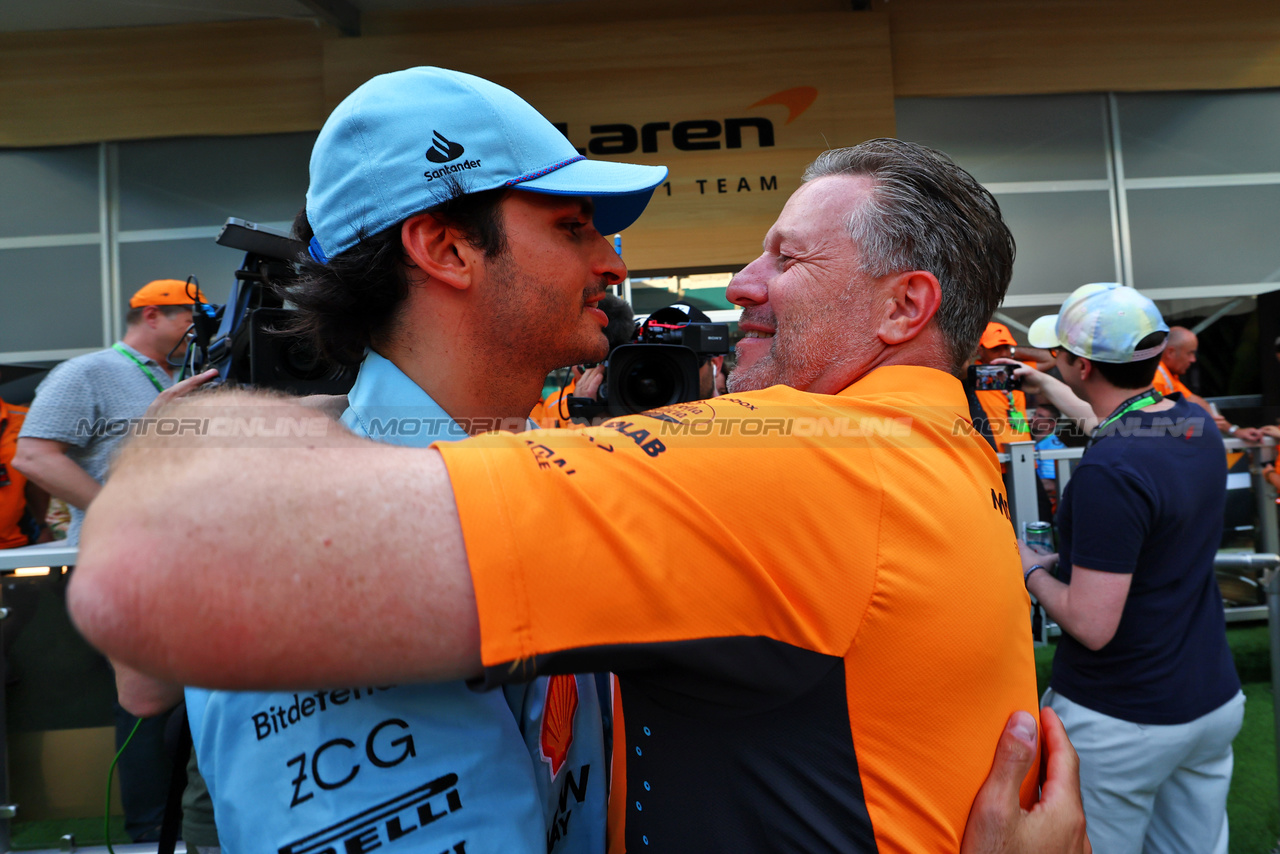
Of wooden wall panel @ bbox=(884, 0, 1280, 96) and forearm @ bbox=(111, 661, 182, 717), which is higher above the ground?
wooden wall panel @ bbox=(884, 0, 1280, 96)

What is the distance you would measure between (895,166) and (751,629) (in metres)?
0.83

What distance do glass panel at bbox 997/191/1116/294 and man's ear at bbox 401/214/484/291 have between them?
7.05 m

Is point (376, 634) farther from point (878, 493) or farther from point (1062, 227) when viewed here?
point (1062, 227)

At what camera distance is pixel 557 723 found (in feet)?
3.05

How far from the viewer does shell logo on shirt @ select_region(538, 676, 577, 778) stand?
2.96 feet

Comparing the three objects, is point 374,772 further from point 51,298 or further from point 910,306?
point 51,298

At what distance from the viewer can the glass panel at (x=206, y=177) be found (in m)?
6.59

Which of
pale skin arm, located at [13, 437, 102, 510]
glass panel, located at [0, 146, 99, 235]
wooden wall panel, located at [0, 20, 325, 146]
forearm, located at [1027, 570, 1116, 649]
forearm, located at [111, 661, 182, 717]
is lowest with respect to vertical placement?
forearm, located at [1027, 570, 1116, 649]

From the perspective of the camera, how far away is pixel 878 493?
73 cm

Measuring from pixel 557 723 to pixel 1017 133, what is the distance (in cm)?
759

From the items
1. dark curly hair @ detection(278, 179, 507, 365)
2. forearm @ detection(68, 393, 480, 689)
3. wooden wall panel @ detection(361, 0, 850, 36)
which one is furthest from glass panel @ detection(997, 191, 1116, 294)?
forearm @ detection(68, 393, 480, 689)

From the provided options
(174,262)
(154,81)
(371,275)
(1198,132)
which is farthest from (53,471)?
(1198,132)

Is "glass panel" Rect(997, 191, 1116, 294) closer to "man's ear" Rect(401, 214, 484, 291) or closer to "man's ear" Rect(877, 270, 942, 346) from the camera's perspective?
"man's ear" Rect(877, 270, 942, 346)

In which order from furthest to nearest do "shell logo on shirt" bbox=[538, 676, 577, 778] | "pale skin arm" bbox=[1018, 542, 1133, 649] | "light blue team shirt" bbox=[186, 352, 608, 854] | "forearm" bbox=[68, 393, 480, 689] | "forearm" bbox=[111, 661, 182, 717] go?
"pale skin arm" bbox=[1018, 542, 1133, 649]
"forearm" bbox=[111, 661, 182, 717]
"shell logo on shirt" bbox=[538, 676, 577, 778]
"light blue team shirt" bbox=[186, 352, 608, 854]
"forearm" bbox=[68, 393, 480, 689]
